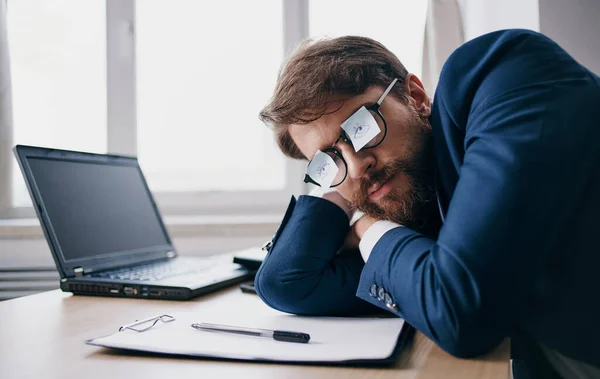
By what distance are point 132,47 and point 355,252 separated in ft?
6.29

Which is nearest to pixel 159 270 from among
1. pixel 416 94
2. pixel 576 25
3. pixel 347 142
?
pixel 347 142

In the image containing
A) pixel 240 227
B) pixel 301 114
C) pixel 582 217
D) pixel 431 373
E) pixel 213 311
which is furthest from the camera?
pixel 240 227

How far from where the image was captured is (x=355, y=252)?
1.07m

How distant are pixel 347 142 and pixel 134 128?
1.76 m

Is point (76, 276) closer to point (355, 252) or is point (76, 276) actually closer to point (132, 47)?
point (355, 252)

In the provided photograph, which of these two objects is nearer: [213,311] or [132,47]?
[213,311]

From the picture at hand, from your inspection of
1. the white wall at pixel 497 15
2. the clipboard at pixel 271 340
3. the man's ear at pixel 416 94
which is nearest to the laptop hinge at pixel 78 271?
the clipboard at pixel 271 340

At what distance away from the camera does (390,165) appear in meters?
1.01

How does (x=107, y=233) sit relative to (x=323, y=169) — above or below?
below

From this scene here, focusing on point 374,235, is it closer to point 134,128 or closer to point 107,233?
point 107,233

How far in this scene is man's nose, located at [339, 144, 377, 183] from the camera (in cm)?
100

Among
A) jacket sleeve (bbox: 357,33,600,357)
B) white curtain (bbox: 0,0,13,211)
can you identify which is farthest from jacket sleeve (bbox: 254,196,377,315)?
white curtain (bbox: 0,0,13,211)

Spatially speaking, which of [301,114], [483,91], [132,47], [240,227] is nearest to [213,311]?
[301,114]

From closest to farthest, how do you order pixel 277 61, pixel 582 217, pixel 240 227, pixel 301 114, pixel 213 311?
pixel 582 217 < pixel 213 311 < pixel 301 114 < pixel 240 227 < pixel 277 61
